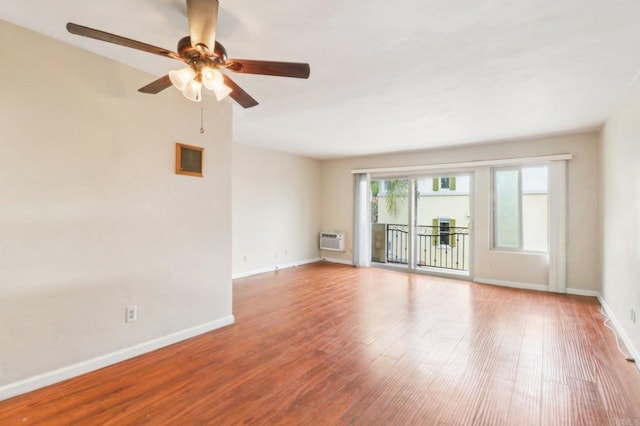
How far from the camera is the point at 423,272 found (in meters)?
5.91

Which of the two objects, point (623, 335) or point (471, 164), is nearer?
point (623, 335)

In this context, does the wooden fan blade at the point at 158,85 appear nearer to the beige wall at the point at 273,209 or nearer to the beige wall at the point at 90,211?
the beige wall at the point at 90,211

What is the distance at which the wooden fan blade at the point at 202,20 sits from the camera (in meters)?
1.60

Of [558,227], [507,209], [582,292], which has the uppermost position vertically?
[507,209]

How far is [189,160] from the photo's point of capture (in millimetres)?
2967

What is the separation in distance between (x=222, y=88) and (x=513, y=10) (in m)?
1.73

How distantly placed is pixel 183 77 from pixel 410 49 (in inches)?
61.1

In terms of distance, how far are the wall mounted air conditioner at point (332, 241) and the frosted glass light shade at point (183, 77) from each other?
545 cm

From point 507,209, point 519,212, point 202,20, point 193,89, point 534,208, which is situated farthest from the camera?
point 507,209

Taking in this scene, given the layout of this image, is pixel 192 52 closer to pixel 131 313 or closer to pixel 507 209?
pixel 131 313

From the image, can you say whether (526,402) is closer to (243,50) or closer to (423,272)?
(243,50)

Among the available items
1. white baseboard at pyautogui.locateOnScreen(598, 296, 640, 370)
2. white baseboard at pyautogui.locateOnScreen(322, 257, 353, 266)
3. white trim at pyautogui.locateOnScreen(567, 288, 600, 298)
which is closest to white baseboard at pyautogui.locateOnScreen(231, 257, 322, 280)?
white baseboard at pyautogui.locateOnScreen(322, 257, 353, 266)

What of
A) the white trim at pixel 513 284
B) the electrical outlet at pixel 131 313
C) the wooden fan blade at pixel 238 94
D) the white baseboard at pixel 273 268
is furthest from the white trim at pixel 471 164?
the electrical outlet at pixel 131 313

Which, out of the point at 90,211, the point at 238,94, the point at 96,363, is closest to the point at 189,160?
the point at 90,211
